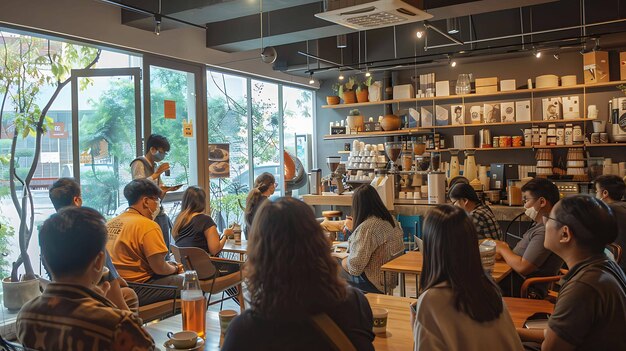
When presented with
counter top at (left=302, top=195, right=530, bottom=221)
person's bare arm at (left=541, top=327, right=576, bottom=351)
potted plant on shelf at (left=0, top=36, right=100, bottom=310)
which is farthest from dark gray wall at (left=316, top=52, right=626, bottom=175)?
Result: person's bare arm at (left=541, top=327, right=576, bottom=351)

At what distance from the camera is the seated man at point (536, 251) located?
3.41 m

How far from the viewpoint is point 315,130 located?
33.8 ft

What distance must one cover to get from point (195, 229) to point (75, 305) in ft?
9.35

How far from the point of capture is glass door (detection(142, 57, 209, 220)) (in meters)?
6.35

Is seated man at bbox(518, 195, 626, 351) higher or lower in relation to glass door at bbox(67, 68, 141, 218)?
lower

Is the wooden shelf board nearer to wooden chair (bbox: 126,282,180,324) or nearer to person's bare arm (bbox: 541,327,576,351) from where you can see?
wooden chair (bbox: 126,282,180,324)

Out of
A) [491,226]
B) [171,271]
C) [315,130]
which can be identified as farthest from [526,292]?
[315,130]

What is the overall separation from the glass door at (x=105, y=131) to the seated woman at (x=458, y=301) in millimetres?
4703

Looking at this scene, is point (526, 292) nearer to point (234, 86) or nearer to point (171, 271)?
point (171, 271)

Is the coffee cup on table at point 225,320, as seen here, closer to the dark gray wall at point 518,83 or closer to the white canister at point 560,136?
the white canister at point 560,136

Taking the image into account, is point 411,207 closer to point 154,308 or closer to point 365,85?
point 154,308

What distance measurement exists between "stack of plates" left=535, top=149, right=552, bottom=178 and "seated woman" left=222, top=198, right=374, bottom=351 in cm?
698

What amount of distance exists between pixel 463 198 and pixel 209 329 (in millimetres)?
2637

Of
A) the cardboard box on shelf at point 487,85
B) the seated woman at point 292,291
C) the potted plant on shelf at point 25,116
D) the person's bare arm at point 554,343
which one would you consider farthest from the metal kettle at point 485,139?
the seated woman at point 292,291
